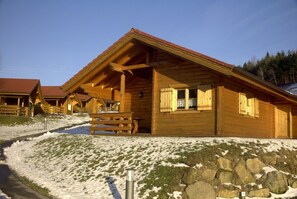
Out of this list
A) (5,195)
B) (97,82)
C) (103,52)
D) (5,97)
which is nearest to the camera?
(5,195)

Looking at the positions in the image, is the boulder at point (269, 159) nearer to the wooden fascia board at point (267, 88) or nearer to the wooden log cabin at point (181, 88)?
the wooden log cabin at point (181, 88)

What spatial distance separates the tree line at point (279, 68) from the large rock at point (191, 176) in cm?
6130

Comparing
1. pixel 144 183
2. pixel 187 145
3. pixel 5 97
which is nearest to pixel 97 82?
pixel 187 145

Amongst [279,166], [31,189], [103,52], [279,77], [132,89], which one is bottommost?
[31,189]

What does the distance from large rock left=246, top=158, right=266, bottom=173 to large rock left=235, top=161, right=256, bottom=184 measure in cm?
30

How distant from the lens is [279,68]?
7112 centimetres

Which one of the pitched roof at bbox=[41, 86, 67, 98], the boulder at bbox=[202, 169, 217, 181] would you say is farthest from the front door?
the pitched roof at bbox=[41, 86, 67, 98]

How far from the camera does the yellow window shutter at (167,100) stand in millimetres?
16297

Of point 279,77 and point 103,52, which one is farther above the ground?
point 279,77

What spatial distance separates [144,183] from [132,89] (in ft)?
38.9

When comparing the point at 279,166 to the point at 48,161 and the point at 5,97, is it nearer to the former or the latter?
the point at 48,161

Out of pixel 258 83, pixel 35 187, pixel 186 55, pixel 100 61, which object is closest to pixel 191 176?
pixel 35 187

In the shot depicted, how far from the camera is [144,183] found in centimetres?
988

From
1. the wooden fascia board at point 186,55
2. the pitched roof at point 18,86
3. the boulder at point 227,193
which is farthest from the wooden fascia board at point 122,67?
the pitched roof at point 18,86
